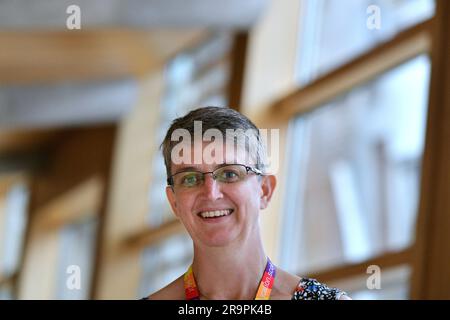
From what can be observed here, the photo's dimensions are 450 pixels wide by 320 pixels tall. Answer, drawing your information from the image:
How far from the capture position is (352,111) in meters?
12.2

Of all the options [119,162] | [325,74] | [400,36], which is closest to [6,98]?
[119,162]

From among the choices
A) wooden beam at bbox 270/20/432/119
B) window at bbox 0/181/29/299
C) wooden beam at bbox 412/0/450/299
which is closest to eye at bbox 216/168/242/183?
wooden beam at bbox 412/0/450/299

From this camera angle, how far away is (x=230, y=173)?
203cm

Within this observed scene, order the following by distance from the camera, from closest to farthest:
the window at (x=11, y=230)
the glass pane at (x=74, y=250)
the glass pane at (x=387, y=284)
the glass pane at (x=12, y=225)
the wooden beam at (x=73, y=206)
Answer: the glass pane at (x=387, y=284) → the wooden beam at (x=73, y=206) → the glass pane at (x=74, y=250) → the window at (x=11, y=230) → the glass pane at (x=12, y=225)

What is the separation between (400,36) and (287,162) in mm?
3184

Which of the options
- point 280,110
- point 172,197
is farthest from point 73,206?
point 172,197

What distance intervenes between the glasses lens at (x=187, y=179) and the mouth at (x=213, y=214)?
70 mm

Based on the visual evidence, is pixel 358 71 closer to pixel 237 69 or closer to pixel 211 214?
pixel 237 69

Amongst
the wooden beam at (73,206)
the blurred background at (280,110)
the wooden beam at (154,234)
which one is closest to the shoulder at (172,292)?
the blurred background at (280,110)

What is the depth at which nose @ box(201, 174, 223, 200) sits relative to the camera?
79.2 inches

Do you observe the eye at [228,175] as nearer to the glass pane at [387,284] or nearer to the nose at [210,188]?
the nose at [210,188]

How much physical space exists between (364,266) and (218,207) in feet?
26.2

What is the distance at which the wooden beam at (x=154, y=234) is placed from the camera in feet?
47.6
